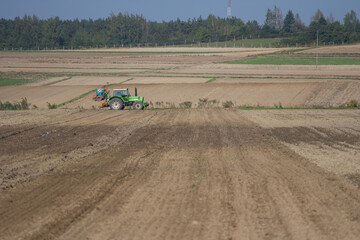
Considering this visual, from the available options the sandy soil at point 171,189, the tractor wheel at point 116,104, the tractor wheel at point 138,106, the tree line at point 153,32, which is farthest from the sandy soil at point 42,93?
the tree line at point 153,32

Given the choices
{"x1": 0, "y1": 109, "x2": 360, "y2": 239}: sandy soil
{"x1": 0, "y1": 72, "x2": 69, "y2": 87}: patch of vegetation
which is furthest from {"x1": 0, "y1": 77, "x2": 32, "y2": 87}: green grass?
{"x1": 0, "y1": 109, "x2": 360, "y2": 239}: sandy soil

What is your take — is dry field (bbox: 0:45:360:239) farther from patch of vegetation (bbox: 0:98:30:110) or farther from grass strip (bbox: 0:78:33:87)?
grass strip (bbox: 0:78:33:87)

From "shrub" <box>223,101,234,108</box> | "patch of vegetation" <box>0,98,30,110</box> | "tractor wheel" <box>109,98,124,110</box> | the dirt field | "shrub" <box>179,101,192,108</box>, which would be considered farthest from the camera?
the dirt field

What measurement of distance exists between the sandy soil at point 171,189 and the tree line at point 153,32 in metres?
97.9

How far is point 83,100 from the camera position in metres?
35.6

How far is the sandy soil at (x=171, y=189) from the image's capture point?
7730mm

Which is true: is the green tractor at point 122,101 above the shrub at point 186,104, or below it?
above

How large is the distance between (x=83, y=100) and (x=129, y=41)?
12719 centimetres

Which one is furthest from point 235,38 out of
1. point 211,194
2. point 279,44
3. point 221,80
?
point 211,194

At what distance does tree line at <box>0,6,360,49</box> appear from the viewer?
112 meters

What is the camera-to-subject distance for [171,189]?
1009cm

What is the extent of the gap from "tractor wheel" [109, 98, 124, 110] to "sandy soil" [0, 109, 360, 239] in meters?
11.4

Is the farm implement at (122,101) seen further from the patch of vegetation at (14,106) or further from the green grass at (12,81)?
the green grass at (12,81)

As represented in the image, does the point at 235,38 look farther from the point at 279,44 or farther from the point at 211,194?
the point at 211,194
